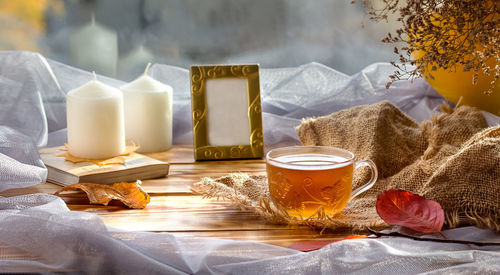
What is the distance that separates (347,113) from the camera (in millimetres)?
1213

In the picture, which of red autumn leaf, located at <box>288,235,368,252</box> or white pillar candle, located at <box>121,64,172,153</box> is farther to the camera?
white pillar candle, located at <box>121,64,172,153</box>

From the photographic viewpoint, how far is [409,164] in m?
1.06

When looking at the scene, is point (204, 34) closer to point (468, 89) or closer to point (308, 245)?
point (468, 89)

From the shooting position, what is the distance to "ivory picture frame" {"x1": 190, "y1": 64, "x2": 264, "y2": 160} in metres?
1.27

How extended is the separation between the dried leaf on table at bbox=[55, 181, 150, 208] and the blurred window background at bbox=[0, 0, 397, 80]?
0.66 m

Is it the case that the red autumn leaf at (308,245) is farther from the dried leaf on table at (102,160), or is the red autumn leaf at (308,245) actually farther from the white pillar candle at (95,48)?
the white pillar candle at (95,48)

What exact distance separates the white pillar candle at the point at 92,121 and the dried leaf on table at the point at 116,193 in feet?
0.55

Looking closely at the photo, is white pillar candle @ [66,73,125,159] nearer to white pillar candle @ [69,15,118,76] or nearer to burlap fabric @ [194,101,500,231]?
burlap fabric @ [194,101,500,231]

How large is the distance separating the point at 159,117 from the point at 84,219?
59cm

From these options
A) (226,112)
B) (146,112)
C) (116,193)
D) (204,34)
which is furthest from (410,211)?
(204,34)

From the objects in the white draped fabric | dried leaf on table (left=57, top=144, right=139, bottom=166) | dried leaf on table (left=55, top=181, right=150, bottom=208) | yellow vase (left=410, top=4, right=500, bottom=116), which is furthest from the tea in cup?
yellow vase (left=410, top=4, right=500, bottom=116)

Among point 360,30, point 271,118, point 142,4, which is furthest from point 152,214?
point 360,30

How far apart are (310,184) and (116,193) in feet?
1.10

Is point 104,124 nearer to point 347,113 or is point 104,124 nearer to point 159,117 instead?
point 159,117
